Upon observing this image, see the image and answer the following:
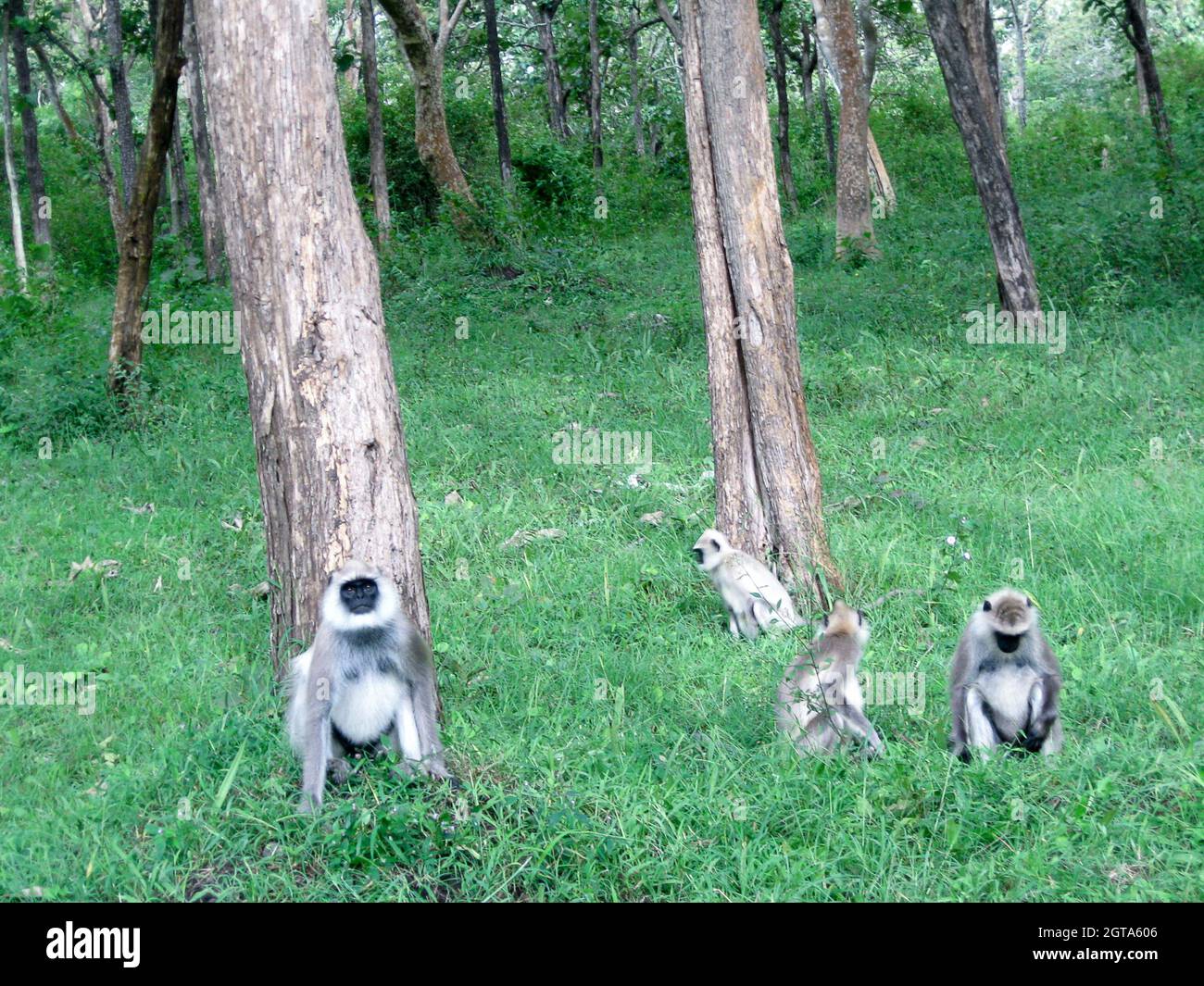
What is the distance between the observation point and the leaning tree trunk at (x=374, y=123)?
15.6 m

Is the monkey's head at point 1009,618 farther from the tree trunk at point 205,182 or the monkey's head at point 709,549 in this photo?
the tree trunk at point 205,182

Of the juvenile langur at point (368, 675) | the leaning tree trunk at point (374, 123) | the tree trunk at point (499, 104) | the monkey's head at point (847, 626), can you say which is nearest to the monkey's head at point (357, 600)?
the juvenile langur at point (368, 675)

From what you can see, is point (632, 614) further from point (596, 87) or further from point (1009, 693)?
point (596, 87)

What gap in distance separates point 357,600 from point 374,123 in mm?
12365

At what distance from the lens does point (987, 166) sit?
11297 mm

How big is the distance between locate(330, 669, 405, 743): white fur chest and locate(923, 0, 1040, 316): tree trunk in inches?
325

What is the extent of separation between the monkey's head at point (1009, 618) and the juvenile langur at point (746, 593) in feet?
5.04

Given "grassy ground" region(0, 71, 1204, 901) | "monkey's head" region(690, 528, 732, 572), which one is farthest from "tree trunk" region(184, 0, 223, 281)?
"monkey's head" region(690, 528, 732, 572)

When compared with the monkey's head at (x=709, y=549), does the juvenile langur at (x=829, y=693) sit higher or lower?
lower

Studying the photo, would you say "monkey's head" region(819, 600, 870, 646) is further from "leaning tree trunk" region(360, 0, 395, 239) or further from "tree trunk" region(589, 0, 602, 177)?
"tree trunk" region(589, 0, 602, 177)

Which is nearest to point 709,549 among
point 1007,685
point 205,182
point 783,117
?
point 1007,685

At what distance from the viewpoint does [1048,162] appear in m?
18.6

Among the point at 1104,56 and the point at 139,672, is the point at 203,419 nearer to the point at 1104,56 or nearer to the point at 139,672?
the point at 139,672

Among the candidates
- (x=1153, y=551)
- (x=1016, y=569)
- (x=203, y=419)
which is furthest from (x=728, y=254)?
(x=203, y=419)
